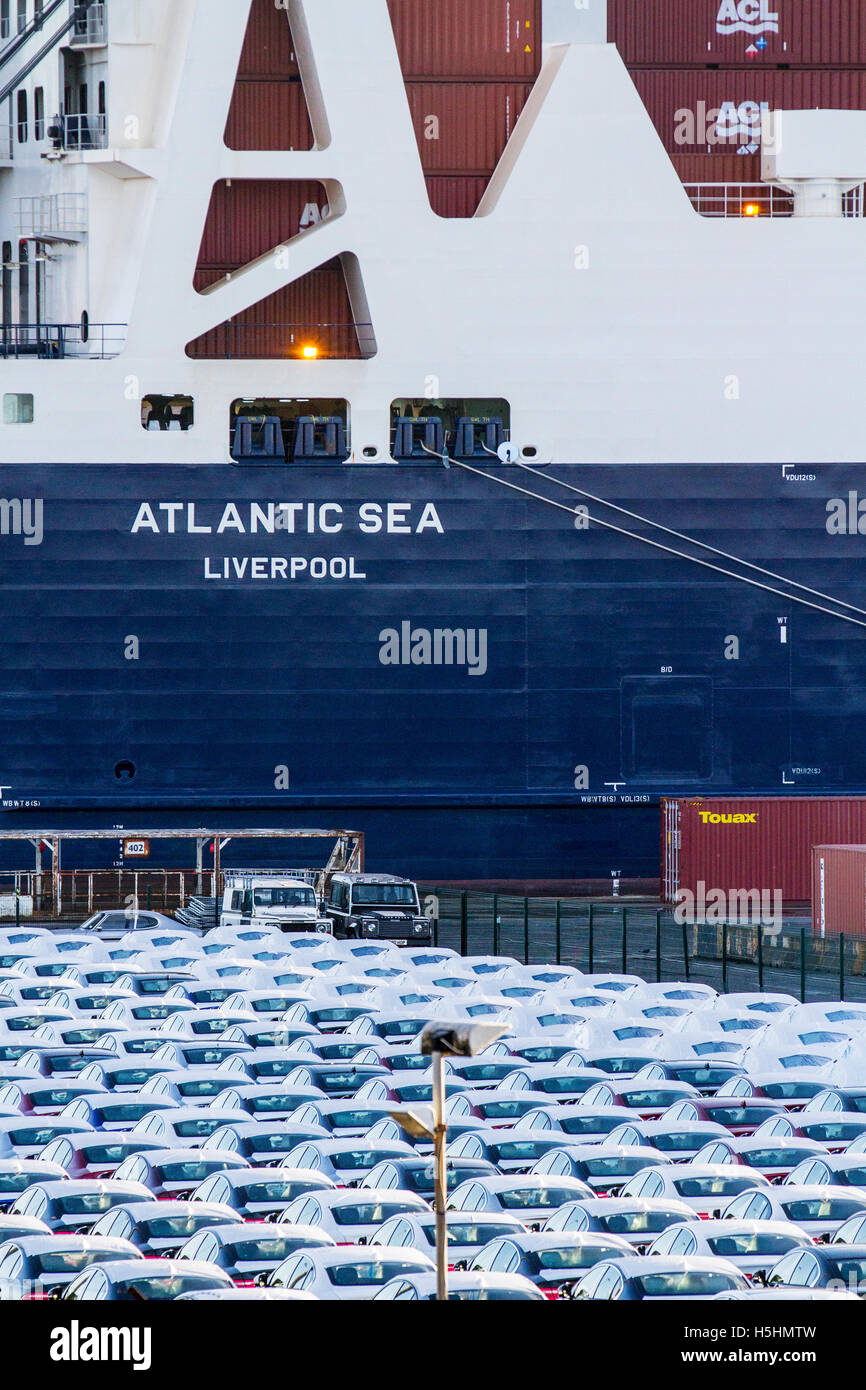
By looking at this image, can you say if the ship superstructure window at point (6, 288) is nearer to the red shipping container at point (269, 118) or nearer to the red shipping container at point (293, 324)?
the red shipping container at point (293, 324)

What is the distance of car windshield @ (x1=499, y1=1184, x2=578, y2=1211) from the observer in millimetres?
19703

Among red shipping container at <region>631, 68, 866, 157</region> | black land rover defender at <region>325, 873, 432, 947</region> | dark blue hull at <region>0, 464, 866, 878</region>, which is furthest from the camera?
red shipping container at <region>631, 68, 866, 157</region>

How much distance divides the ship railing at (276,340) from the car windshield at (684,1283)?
33894 mm

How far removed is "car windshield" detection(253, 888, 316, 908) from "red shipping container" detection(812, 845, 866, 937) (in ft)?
30.6

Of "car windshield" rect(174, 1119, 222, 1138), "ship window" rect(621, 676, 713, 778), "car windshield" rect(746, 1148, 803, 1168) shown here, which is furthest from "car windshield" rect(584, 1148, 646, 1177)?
"ship window" rect(621, 676, 713, 778)

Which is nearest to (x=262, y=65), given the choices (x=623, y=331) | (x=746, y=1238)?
(x=623, y=331)

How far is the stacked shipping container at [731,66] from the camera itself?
160ft

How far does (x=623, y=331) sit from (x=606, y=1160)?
96.6 feet

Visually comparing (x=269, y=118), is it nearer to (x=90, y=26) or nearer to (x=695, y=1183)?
(x=90, y=26)

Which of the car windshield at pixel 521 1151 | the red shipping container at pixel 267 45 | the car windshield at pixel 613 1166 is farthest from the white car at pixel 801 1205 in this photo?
the red shipping container at pixel 267 45

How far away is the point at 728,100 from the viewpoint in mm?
49312

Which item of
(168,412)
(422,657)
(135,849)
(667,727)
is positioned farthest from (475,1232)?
(168,412)

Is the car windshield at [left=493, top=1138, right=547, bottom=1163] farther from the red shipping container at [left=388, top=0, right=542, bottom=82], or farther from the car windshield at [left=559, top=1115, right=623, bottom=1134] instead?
the red shipping container at [left=388, top=0, right=542, bottom=82]
